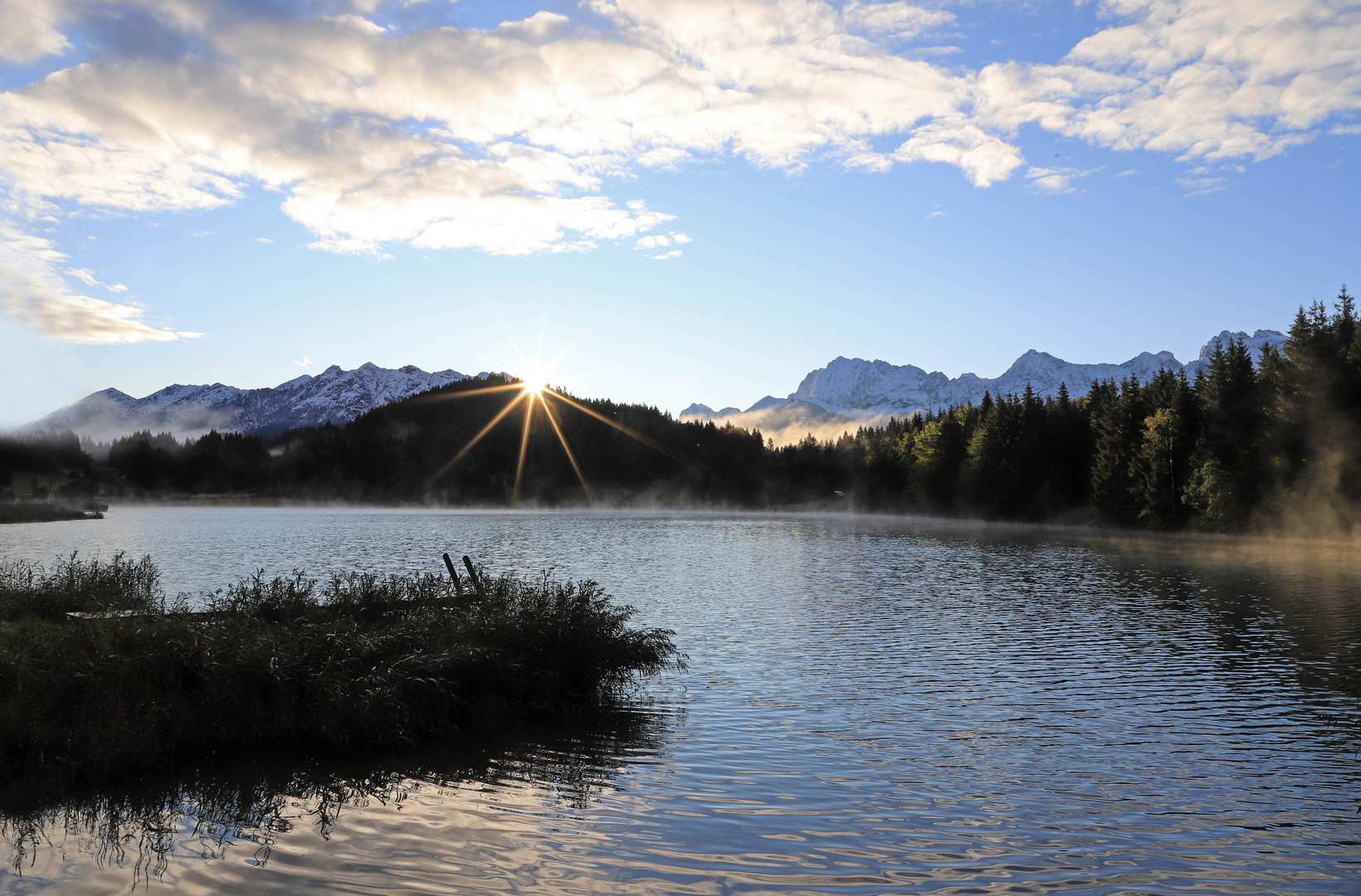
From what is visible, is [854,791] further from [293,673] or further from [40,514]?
[40,514]

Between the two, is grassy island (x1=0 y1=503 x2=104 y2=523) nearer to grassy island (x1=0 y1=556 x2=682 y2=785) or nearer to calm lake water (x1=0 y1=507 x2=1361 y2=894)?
grassy island (x1=0 y1=556 x2=682 y2=785)

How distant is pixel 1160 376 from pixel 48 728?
123544mm

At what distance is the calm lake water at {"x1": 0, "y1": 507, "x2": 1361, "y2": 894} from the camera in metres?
11.1

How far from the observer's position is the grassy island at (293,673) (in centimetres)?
1475

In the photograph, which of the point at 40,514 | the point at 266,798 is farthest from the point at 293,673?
the point at 40,514

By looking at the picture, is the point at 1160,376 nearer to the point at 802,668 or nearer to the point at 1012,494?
the point at 1012,494

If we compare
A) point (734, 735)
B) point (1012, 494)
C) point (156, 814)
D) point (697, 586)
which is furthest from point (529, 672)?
point (1012, 494)

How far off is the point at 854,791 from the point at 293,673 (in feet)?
36.1

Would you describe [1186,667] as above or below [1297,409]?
below

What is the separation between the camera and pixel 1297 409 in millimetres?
82312

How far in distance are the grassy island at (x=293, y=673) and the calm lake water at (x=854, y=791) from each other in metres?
1.01

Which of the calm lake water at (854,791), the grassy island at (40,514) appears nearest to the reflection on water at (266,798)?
the calm lake water at (854,791)

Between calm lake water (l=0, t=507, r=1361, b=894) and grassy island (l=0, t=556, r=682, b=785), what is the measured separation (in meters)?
1.01

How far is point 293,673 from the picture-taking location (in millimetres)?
16562
